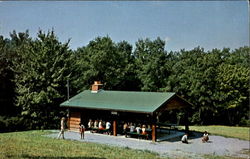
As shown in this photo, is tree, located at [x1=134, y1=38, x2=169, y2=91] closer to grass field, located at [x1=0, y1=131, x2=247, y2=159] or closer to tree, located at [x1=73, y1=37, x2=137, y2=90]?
tree, located at [x1=73, y1=37, x2=137, y2=90]

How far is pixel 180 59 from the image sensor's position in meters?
40.7

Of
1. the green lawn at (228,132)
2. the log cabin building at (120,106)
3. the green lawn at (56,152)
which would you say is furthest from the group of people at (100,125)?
the green lawn at (228,132)

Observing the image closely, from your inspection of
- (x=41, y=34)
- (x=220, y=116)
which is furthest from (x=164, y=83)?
(x=41, y=34)

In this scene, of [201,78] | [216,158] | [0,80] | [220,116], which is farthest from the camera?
[220,116]

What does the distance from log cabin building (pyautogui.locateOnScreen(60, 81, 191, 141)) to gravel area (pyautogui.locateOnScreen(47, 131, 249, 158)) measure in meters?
1.19

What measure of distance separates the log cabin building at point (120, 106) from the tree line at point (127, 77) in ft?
8.06

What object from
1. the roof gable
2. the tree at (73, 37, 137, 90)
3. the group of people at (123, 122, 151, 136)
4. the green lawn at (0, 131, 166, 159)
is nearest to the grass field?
the green lawn at (0, 131, 166, 159)

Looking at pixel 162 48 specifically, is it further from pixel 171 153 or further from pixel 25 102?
pixel 171 153

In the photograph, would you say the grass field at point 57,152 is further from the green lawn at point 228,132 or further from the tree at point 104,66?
the tree at point 104,66

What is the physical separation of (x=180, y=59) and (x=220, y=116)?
9.45m

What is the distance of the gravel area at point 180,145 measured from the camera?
14.4 metres

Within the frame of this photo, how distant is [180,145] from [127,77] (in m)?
19.6

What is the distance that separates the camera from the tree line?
22531 mm

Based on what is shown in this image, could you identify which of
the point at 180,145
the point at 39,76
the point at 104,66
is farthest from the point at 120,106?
the point at 104,66
